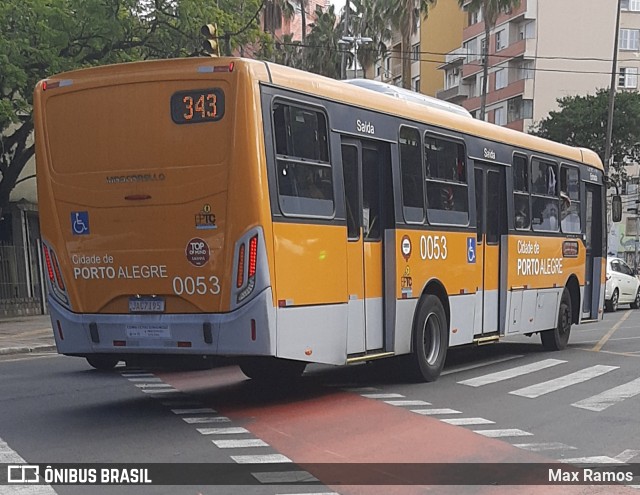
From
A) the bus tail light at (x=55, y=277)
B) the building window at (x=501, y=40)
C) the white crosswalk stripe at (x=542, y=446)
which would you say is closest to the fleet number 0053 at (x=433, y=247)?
the white crosswalk stripe at (x=542, y=446)

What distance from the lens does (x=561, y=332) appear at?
16234 mm

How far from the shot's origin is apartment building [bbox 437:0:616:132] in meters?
63.5

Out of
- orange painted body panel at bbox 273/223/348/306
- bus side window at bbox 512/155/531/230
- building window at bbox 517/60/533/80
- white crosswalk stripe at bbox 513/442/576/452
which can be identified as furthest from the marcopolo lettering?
building window at bbox 517/60/533/80

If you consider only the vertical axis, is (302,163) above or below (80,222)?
above

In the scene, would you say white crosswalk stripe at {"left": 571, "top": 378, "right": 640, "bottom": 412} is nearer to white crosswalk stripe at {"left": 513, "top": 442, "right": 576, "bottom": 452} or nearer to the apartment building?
white crosswalk stripe at {"left": 513, "top": 442, "right": 576, "bottom": 452}

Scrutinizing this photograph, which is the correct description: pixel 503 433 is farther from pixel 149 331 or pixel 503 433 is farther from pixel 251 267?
pixel 149 331

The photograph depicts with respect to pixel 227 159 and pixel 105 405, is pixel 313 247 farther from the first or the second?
pixel 105 405

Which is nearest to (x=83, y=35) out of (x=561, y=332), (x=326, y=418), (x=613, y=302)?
(x=561, y=332)

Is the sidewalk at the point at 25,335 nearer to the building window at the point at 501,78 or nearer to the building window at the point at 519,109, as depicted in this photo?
the building window at the point at 519,109

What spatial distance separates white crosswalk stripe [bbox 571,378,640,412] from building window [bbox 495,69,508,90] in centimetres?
5660

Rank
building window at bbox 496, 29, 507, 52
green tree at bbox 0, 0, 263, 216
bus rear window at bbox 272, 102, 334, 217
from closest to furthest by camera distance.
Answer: bus rear window at bbox 272, 102, 334, 217, green tree at bbox 0, 0, 263, 216, building window at bbox 496, 29, 507, 52

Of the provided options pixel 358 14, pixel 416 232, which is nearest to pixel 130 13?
pixel 416 232

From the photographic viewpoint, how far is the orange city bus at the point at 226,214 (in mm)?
8656

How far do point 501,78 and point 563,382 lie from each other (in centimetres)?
5725
